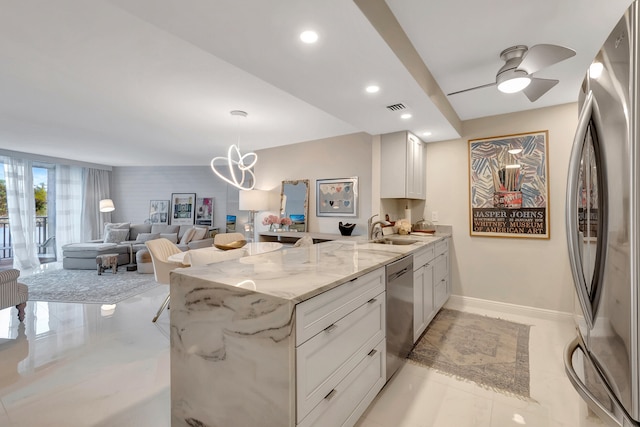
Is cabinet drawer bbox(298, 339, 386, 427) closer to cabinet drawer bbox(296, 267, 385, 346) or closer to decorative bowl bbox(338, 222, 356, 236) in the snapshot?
cabinet drawer bbox(296, 267, 385, 346)

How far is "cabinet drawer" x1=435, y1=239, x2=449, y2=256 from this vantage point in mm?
3259

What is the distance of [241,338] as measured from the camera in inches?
49.6

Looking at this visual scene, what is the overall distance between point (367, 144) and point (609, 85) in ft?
12.1

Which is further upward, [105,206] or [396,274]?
[105,206]

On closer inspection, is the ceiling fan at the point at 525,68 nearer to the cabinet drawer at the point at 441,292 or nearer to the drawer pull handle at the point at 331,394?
the cabinet drawer at the point at 441,292

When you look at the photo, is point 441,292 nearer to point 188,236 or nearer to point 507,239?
point 507,239

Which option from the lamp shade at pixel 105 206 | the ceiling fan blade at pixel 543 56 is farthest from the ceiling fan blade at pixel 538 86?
the lamp shade at pixel 105 206

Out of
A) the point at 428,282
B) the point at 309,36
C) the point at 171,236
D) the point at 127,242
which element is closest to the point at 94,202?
the point at 127,242

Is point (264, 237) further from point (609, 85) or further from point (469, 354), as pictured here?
point (609, 85)

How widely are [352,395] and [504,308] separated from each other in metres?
2.82

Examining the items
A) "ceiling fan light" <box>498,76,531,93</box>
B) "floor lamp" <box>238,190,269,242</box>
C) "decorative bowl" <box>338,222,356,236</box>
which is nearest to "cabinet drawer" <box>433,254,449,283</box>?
"decorative bowl" <box>338,222,356,236</box>

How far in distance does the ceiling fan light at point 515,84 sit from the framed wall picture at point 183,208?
7594mm

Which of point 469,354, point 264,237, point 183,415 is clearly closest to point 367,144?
point 264,237

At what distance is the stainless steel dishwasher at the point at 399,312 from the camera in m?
1.96
